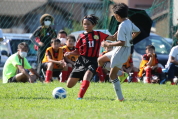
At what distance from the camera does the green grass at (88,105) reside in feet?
18.9

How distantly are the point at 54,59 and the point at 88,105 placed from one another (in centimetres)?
566

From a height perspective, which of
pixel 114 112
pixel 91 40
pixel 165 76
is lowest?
pixel 165 76

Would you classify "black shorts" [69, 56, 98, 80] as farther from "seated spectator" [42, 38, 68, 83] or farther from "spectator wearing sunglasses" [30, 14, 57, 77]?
"spectator wearing sunglasses" [30, 14, 57, 77]

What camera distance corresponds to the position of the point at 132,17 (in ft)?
43.5

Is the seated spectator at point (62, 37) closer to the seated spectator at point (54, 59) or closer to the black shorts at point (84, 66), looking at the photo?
the seated spectator at point (54, 59)

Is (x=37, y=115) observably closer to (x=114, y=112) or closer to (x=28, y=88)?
(x=114, y=112)

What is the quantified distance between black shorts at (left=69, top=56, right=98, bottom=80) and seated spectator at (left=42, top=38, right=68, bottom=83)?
4046 mm

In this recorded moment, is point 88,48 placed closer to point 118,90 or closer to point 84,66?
point 84,66

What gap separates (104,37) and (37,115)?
8.46ft

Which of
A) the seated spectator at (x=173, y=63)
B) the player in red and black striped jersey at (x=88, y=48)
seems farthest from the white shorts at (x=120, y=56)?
the seated spectator at (x=173, y=63)

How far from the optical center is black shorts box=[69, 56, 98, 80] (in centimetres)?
770

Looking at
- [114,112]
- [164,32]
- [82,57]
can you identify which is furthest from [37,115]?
[164,32]

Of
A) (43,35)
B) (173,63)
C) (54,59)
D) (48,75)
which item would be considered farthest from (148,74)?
(43,35)

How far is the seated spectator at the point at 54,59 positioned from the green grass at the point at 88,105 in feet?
9.74
